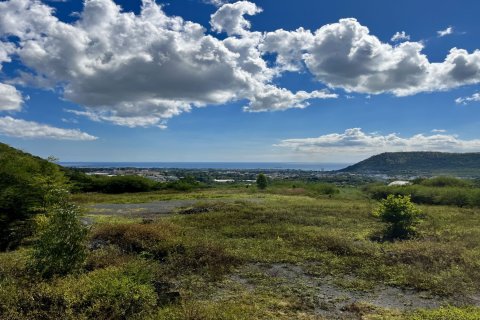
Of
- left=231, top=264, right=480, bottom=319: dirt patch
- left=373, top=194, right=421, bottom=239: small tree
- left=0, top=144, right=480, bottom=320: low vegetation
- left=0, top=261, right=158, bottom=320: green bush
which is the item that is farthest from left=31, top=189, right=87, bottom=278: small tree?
left=373, top=194, right=421, bottom=239: small tree

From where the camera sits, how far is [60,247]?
1118cm

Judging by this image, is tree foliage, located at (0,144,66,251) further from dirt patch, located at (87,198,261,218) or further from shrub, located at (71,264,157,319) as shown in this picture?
shrub, located at (71,264,157,319)

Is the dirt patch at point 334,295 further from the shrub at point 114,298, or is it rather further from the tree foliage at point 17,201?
the tree foliage at point 17,201

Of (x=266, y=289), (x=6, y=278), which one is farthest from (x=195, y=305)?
(x=6, y=278)

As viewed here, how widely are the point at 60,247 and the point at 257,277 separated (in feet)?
21.6

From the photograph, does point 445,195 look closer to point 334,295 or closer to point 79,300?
point 334,295

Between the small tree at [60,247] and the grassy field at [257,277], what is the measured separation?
531 mm

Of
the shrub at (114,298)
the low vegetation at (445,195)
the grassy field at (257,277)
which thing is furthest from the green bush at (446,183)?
the shrub at (114,298)

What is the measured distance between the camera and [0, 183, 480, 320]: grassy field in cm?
883

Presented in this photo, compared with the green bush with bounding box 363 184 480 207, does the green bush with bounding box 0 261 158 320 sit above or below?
above

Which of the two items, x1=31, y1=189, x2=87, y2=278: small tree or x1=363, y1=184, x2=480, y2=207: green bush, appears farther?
x1=363, y1=184, x2=480, y2=207: green bush

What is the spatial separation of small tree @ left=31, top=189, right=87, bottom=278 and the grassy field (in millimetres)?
531

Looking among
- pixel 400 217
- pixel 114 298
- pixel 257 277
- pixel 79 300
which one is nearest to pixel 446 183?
pixel 400 217

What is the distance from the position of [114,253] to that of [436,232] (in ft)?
59.8
